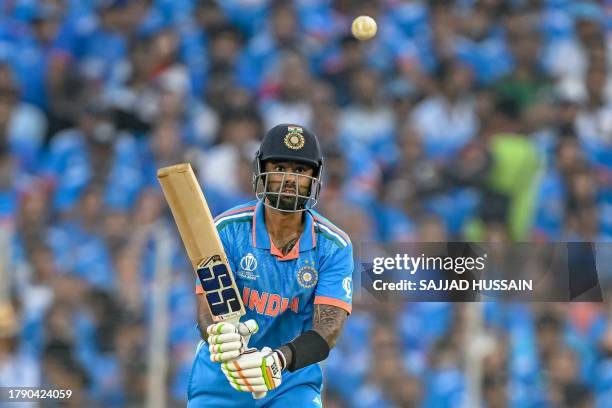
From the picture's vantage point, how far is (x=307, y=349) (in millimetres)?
3658

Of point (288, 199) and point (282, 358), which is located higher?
point (288, 199)

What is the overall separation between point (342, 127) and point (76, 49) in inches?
85.8

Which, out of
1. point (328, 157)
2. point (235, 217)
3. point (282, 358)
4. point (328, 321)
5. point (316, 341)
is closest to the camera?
point (282, 358)

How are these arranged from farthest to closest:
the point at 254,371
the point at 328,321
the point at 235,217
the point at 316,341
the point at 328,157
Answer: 1. the point at 328,157
2. the point at 235,217
3. the point at 328,321
4. the point at 316,341
5. the point at 254,371

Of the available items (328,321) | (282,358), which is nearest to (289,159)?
(328,321)

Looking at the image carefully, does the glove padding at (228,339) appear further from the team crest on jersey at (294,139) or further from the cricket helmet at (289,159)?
the team crest on jersey at (294,139)

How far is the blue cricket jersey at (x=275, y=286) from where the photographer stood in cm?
383

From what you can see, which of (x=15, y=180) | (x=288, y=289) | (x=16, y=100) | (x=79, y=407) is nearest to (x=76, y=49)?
(x=16, y=100)

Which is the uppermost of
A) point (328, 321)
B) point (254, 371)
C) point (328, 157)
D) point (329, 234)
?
point (328, 157)

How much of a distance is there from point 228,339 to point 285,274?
46cm

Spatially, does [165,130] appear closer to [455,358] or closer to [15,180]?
[15,180]

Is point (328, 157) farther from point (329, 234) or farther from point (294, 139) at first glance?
point (294, 139)

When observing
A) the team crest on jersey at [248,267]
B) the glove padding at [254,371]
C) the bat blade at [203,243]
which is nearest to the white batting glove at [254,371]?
the glove padding at [254,371]

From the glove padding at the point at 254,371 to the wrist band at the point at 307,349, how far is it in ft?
0.34
